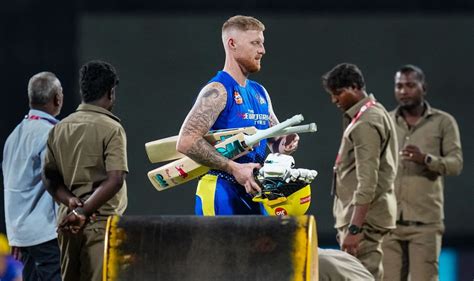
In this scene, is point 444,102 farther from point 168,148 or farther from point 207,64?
point 168,148

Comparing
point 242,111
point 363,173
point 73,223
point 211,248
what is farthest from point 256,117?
point 363,173

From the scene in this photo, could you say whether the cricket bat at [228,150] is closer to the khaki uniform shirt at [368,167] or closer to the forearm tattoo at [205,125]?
the forearm tattoo at [205,125]

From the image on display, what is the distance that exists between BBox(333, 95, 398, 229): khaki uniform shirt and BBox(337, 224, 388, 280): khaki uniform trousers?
4cm

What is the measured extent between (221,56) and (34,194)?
3.11 meters

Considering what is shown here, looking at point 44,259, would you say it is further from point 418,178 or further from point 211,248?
point 418,178

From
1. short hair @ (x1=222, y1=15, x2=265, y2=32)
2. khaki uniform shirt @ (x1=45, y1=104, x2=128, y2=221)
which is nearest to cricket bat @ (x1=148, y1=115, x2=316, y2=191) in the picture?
khaki uniform shirt @ (x1=45, y1=104, x2=128, y2=221)

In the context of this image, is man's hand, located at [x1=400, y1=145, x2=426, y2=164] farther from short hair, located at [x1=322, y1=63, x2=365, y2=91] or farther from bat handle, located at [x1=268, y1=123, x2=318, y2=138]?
bat handle, located at [x1=268, y1=123, x2=318, y2=138]

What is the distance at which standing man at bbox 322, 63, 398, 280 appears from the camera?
21.1 feet

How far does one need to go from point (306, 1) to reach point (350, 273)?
4.88 m

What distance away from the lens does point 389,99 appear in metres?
8.93

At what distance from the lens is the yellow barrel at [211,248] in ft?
14.0

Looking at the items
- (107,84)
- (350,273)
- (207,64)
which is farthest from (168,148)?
(207,64)

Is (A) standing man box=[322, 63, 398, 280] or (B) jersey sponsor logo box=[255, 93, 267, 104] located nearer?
(B) jersey sponsor logo box=[255, 93, 267, 104]

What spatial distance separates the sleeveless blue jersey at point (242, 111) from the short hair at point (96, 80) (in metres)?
0.58
